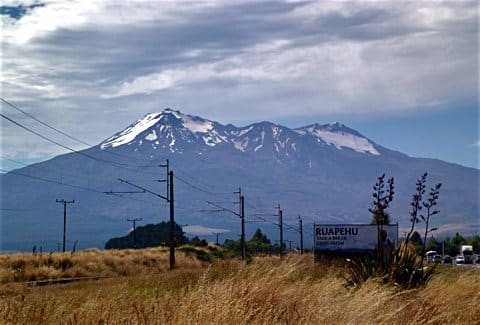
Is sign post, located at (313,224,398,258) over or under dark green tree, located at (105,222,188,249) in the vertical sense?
under

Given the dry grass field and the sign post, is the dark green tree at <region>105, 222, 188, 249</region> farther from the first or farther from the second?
the dry grass field

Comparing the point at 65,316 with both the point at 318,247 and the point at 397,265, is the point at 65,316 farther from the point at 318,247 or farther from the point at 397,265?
the point at 318,247

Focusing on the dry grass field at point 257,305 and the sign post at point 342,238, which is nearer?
the dry grass field at point 257,305

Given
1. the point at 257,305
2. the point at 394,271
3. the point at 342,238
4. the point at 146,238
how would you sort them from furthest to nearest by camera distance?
1. the point at 146,238
2. the point at 342,238
3. the point at 394,271
4. the point at 257,305

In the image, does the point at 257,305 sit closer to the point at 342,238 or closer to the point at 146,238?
the point at 342,238

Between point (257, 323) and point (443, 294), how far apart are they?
225 inches

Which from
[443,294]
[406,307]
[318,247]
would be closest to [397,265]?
[443,294]

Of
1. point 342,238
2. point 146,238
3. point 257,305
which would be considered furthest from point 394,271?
point 146,238

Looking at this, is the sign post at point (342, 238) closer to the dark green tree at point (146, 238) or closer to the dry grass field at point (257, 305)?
the dry grass field at point (257, 305)

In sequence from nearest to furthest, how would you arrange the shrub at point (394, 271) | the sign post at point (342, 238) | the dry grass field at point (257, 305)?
the dry grass field at point (257, 305)
the shrub at point (394, 271)
the sign post at point (342, 238)

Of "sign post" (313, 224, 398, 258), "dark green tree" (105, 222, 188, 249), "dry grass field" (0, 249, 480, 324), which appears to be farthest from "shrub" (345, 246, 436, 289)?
"dark green tree" (105, 222, 188, 249)

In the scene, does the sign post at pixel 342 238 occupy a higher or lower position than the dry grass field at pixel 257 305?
higher

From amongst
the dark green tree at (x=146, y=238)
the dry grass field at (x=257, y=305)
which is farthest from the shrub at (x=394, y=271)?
the dark green tree at (x=146, y=238)

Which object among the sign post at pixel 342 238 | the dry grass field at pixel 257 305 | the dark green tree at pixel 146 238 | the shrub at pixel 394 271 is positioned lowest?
the dry grass field at pixel 257 305
